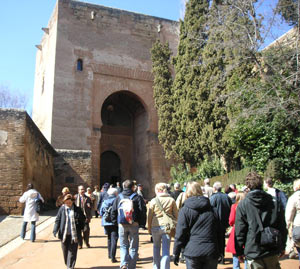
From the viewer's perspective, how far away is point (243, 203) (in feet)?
11.8

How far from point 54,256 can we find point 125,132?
1865 centimetres

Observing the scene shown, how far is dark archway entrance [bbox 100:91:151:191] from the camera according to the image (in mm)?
24234

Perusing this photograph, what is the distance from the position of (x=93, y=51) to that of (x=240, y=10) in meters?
12.5

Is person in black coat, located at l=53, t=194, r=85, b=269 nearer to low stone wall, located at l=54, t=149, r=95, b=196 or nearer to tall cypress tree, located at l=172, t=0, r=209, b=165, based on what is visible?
tall cypress tree, located at l=172, t=0, r=209, b=165

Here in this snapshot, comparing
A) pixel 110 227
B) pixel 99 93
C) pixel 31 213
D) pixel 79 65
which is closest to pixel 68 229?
pixel 110 227

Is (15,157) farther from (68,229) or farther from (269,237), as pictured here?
(269,237)

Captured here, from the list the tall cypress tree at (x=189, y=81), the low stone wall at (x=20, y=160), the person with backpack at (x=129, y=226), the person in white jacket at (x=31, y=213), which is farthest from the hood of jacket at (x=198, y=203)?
the tall cypress tree at (x=189, y=81)

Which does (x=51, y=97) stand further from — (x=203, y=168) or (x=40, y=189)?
(x=203, y=168)

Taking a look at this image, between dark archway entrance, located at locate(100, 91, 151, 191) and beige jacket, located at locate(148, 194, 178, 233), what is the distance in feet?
59.4

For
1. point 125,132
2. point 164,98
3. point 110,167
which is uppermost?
point 164,98

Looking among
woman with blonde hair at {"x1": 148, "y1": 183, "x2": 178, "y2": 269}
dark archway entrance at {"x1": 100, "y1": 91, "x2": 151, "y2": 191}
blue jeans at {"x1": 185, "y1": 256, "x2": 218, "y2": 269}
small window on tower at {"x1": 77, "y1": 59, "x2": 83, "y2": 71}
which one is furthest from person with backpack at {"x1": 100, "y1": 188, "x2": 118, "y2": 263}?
dark archway entrance at {"x1": 100, "y1": 91, "x2": 151, "y2": 191}

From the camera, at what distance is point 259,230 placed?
341cm

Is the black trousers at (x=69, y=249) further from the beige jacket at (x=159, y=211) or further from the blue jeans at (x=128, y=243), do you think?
the beige jacket at (x=159, y=211)

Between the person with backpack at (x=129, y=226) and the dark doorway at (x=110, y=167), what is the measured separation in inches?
748
